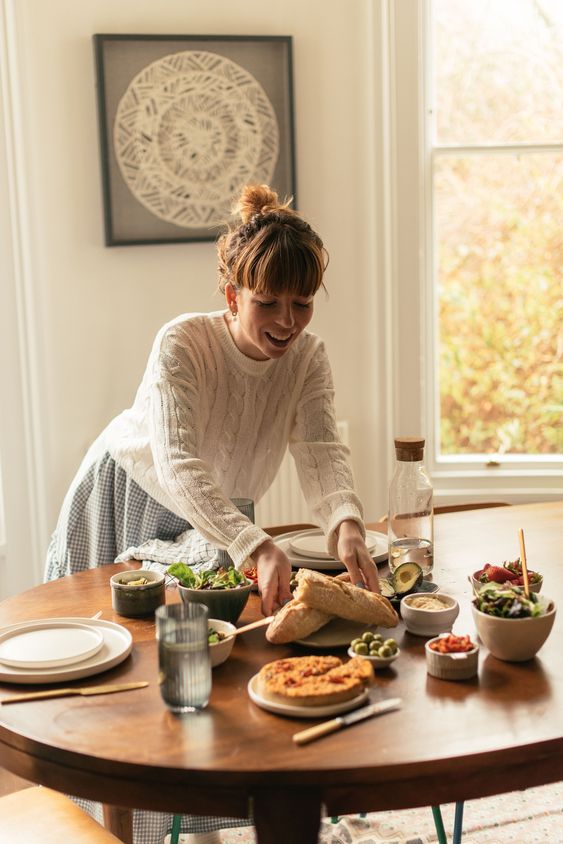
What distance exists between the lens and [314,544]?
1960mm

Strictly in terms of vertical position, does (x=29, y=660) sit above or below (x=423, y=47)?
below

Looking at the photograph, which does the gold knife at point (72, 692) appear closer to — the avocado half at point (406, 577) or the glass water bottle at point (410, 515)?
the avocado half at point (406, 577)

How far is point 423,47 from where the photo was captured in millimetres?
3461

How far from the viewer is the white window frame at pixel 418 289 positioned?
11.2 feet

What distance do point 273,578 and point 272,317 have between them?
1.88 ft

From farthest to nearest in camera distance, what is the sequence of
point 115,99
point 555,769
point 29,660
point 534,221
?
point 534,221, point 115,99, point 29,660, point 555,769

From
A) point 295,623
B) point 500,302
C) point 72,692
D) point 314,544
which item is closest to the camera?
point 72,692

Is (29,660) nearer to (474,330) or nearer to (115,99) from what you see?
(115,99)

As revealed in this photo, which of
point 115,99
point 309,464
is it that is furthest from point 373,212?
point 309,464

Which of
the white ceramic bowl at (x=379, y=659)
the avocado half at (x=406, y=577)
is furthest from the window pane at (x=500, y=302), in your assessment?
the white ceramic bowl at (x=379, y=659)

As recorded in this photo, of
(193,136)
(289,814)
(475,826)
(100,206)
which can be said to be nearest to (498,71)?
(193,136)

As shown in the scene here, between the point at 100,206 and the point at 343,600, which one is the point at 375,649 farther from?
the point at 100,206

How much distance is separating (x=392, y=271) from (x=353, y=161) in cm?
42

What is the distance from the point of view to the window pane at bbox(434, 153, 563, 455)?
358cm
